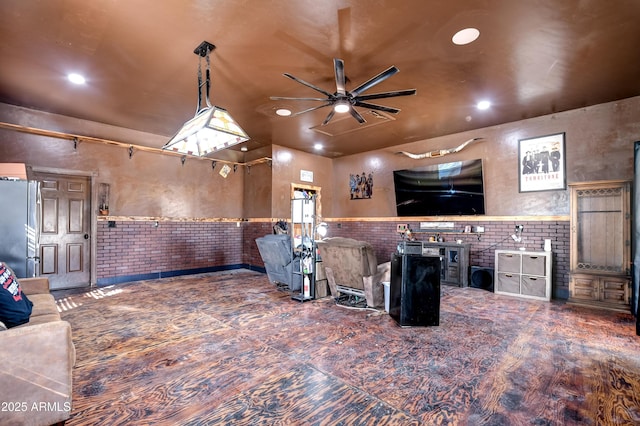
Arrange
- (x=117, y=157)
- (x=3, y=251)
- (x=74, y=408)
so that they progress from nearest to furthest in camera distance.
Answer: (x=74, y=408) < (x=3, y=251) < (x=117, y=157)

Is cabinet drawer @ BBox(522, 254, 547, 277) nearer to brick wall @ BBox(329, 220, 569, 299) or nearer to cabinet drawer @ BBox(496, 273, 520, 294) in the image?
cabinet drawer @ BBox(496, 273, 520, 294)

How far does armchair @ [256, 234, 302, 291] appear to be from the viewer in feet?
16.6

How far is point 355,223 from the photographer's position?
333 inches

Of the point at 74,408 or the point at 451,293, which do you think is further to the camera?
the point at 451,293

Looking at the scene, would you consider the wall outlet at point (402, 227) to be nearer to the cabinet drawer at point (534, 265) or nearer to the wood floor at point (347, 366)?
the cabinet drawer at point (534, 265)

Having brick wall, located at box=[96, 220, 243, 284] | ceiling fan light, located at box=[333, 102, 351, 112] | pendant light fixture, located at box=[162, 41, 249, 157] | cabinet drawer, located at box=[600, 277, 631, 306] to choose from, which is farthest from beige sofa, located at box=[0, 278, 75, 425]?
cabinet drawer, located at box=[600, 277, 631, 306]

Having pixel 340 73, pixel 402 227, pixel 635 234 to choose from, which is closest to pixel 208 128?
pixel 340 73

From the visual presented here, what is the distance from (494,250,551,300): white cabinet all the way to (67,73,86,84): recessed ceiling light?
7.11m

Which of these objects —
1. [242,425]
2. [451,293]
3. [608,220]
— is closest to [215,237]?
[451,293]

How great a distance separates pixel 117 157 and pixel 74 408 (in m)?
5.50

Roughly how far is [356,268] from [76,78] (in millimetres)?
4600

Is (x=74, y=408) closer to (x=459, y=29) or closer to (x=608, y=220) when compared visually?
(x=459, y=29)

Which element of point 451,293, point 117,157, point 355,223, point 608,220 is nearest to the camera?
point 608,220

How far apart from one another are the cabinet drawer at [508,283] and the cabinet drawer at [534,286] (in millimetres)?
88
